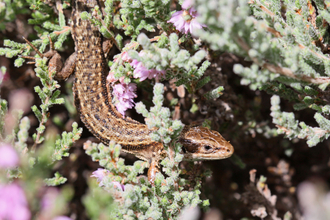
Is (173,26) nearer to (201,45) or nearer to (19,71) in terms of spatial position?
(201,45)

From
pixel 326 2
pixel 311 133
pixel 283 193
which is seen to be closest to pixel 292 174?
pixel 283 193

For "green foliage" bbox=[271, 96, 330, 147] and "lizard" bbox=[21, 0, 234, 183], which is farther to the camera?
"lizard" bbox=[21, 0, 234, 183]

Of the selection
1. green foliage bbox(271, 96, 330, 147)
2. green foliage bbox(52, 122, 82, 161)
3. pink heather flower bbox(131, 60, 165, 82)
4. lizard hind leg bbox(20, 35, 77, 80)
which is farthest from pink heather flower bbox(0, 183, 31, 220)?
lizard hind leg bbox(20, 35, 77, 80)

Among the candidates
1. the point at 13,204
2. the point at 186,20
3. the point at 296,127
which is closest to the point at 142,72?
the point at 186,20

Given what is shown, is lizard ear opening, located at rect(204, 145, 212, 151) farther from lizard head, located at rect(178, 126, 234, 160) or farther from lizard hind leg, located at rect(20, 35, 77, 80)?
lizard hind leg, located at rect(20, 35, 77, 80)

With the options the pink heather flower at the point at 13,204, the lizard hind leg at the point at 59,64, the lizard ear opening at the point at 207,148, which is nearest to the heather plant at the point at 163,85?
the pink heather flower at the point at 13,204

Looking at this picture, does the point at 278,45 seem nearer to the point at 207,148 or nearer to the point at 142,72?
the point at 142,72
